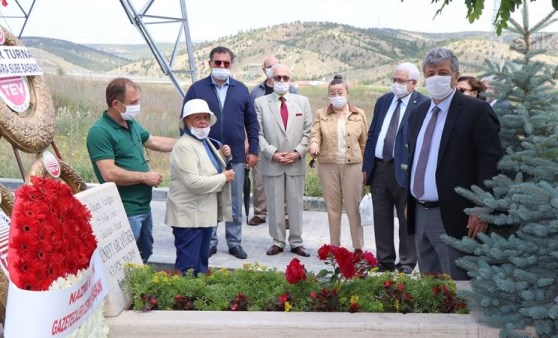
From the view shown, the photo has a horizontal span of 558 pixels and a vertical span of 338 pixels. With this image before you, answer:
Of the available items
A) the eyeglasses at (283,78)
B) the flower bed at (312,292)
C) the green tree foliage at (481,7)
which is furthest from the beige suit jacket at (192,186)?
the green tree foliage at (481,7)

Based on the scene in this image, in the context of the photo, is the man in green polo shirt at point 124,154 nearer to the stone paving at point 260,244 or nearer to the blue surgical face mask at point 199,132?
the blue surgical face mask at point 199,132

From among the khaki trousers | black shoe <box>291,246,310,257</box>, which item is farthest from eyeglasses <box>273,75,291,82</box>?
black shoe <box>291,246,310,257</box>

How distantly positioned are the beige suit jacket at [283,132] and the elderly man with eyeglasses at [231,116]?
0.20 metres

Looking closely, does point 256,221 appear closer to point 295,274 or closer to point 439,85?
point 439,85

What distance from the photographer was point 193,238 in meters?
5.49

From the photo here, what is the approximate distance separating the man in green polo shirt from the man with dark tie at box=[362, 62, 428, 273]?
7.37ft

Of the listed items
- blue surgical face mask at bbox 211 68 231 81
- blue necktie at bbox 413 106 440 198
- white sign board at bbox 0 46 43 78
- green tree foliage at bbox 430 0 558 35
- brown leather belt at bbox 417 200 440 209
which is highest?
green tree foliage at bbox 430 0 558 35

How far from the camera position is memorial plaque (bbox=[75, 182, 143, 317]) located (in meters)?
3.75

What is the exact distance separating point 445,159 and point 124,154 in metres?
2.44

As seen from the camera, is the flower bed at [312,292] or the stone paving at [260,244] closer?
the flower bed at [312,292]

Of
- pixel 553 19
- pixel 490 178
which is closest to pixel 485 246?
pixel 490 178

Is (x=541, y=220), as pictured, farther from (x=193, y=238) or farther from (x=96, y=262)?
(x=193, y=238)

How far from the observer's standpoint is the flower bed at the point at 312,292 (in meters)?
3.76

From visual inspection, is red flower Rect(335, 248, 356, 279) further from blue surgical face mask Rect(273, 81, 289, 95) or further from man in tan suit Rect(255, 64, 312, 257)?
blue surgical face mask Rect(273, 81, 289, 95)
